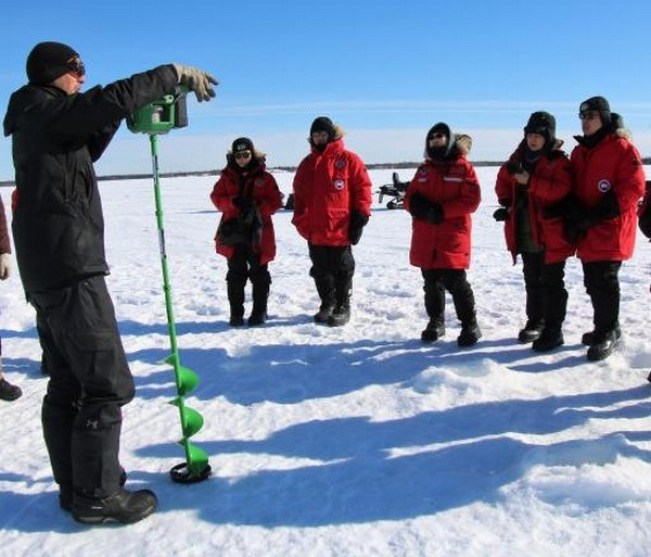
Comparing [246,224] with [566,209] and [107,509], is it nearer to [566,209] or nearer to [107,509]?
[566,209]

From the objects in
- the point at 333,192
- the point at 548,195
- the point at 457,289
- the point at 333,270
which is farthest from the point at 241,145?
the point at 548,195

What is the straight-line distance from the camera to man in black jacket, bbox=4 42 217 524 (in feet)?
8.61

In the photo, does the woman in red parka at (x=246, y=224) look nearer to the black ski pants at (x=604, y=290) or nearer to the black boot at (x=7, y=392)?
the black boot at (x=7, y=392)

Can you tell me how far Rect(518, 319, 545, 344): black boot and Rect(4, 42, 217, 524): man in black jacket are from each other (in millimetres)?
3467

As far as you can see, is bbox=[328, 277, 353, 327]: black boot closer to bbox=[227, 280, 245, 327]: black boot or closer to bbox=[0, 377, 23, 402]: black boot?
bbox=[227, 280, 245, 327]: black boot

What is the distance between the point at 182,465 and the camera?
3.35 m

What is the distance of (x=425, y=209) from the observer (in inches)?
208

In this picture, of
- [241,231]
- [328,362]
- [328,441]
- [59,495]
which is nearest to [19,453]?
[59,495]

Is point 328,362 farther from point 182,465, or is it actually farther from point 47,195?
point 47,195

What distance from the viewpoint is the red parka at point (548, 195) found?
4.82 metres

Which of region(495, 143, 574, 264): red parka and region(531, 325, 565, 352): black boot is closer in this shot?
region(495, 143, 574, 264): red parka

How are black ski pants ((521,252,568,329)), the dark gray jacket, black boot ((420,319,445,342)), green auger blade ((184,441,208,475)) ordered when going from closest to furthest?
1. the dark gray jacket
2. green auger blade ((184,441,208,475))
3. black ski pants ((521,252,568,329))
4. black boot ((420,319,445,342))

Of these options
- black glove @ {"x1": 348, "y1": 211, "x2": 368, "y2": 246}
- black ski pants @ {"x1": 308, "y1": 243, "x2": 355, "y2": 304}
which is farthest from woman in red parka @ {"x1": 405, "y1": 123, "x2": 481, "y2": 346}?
black ski pants @ {"x1": 308, "y1": 243, "x2": 355, "y2": 304}

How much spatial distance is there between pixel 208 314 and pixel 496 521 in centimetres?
465
